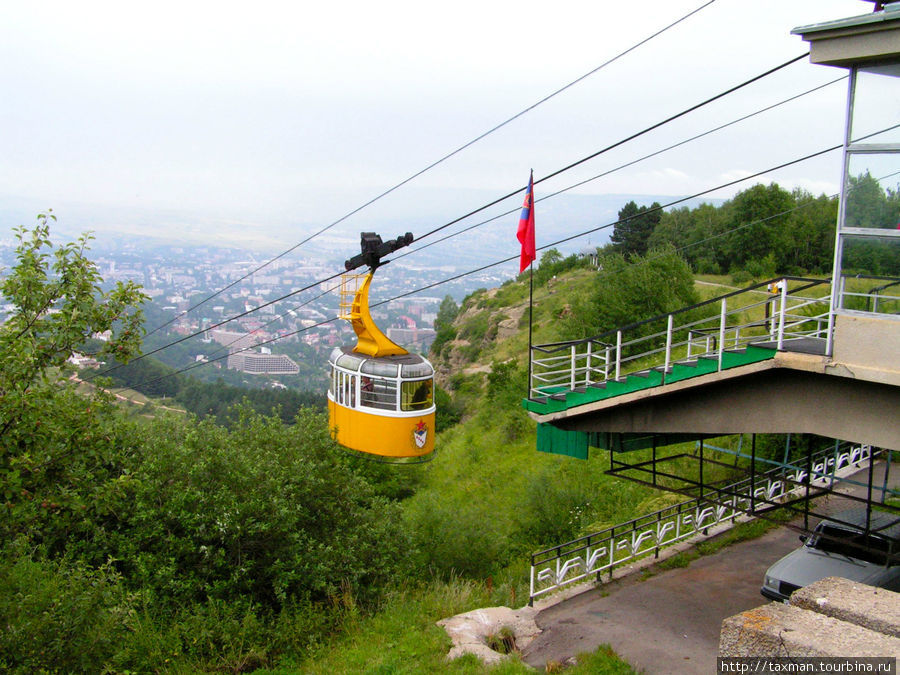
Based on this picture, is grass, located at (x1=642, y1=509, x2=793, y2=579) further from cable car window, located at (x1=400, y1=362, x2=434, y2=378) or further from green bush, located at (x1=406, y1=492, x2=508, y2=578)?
cable car window, located at (x1=400, y1=362, x2=434, y2=378)

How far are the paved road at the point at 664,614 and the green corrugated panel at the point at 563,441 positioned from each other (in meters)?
2.83

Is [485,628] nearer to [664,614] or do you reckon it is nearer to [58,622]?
[664,614]

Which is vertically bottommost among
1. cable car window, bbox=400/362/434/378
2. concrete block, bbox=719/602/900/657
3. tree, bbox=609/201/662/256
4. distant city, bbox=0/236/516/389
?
distant city, bbox=0/236/516/389

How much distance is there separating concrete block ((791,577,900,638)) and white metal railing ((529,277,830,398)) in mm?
2983

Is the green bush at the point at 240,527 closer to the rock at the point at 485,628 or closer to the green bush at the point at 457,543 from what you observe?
the green bush at the point at 457,543

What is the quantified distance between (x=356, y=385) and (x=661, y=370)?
7.90 meters

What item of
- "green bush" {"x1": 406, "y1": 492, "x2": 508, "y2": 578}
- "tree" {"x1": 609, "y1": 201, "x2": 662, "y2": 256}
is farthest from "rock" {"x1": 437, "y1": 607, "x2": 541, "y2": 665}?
"tree" {"x1": 609, "y1": 201, "x2": 662, "y2": 256}

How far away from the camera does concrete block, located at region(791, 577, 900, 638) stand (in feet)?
17.2

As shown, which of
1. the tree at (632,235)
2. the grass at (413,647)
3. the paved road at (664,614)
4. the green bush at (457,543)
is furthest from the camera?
the tree at (632,235)

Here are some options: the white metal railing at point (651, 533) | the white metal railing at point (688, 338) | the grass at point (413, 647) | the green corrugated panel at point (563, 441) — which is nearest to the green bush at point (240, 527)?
the grass at point (413, 647)

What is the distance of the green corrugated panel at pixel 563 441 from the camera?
41.2 feet

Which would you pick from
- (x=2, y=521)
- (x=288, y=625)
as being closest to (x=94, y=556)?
(x=288, y=625)

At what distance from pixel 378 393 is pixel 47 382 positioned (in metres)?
8.58

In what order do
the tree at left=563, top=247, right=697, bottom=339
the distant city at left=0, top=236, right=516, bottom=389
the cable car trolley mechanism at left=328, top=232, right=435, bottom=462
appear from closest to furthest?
A: 1. the cable car trolley mechanism at left=328, top=232, right=435, bottom=462
2. the tree at left=563, top=247, right=697, bottom=339
3. the distant city at left=0, top=236, right=516, bottom=389
